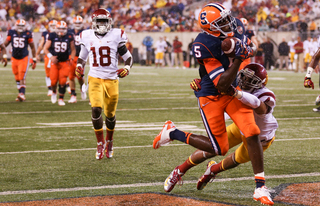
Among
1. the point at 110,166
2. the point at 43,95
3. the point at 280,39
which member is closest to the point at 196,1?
the point at 280,39

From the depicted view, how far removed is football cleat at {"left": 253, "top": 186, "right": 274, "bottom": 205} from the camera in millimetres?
3731

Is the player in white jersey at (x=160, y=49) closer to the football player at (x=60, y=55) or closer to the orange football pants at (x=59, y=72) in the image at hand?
the football player at (x=60, y=55)

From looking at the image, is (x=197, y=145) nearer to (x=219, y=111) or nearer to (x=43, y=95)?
(x=219, y=111)

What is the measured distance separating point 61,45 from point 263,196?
324 inches

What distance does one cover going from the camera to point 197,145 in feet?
13.9

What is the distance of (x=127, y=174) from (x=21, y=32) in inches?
329

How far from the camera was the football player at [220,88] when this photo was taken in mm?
3914

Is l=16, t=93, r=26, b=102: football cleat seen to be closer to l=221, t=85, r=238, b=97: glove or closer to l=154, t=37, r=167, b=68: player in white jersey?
l=221, t=85, r=238, b=97: glove

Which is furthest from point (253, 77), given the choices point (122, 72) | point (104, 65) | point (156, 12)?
point (156, 12)

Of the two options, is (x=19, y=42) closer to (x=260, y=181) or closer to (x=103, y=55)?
(x=103, y=55)

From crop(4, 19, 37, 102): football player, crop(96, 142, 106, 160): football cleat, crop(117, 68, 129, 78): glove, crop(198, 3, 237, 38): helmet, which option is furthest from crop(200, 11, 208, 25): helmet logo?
crop(4, 19, 37, 102): football player

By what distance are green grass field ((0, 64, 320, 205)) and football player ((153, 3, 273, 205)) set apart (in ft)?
1.36

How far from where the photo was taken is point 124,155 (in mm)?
5934

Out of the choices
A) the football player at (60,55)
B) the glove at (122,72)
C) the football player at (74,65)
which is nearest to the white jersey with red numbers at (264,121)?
the glove at (122,72)
